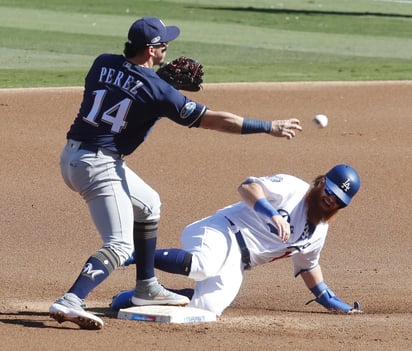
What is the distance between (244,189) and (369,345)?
124 cm

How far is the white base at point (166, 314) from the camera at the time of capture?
6.46 meters

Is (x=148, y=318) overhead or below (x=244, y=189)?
below

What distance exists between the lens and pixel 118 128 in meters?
6.20

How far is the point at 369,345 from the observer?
237 inches

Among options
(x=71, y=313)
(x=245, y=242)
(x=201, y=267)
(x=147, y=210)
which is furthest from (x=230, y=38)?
(x=71, y=313)

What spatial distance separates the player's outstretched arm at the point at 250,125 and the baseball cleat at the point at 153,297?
122 centimetres

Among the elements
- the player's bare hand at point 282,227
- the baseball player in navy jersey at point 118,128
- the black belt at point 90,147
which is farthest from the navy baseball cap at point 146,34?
the player's bare hand at point 282,227

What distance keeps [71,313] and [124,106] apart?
1215 millimetres

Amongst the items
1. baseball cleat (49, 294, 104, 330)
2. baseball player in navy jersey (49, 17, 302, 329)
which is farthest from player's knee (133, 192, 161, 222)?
baseball cleat (49, 294, 104, 330)

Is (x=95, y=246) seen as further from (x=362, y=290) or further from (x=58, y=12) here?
(x=58, y=12)

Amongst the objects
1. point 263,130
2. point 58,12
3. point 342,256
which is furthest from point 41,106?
point 58,12

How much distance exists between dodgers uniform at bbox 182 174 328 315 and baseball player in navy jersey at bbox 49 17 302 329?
645mm

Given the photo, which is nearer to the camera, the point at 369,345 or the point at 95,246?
the point at 369,345

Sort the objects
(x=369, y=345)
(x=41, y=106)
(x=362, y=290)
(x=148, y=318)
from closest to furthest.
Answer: (x=369, y=345)
(x=148, y=318)
(x=362, y=290)
(x=41, y=106)
